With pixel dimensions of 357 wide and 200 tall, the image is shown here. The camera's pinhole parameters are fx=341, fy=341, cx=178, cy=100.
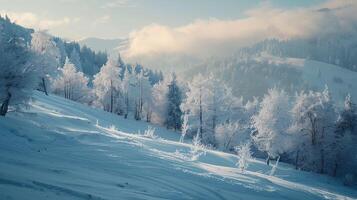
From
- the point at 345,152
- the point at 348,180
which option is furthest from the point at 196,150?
the point at 345,152

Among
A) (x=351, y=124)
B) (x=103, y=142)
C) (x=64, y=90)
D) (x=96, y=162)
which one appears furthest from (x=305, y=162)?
(x=64, y=90)

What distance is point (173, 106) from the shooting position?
72.5m

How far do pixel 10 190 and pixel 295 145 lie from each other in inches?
1762

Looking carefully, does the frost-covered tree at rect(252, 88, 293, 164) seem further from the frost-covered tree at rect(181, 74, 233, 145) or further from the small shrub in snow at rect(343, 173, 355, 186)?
the frost-covered tree at rect(181, 74, 233, 145)

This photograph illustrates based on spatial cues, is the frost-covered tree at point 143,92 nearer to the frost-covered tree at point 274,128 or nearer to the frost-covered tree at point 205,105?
the frost-covered tree at point 205,105

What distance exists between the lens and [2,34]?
996 inches

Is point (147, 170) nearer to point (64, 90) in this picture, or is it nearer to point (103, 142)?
point (103, 142)

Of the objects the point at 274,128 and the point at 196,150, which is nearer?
the point at 196,150

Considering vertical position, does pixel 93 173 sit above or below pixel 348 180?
above

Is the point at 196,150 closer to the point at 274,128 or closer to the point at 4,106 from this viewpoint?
the point at 4,106

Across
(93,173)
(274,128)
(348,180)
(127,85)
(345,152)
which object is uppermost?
(127,85)

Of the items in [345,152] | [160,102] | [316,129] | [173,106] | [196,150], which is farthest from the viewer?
[160,102]

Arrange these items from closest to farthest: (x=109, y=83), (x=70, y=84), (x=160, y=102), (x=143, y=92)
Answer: (x=109, y=83)
(x=160, y=102)
(x=143, y=92)
(x=70, y=84)

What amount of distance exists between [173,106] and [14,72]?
166 feet
